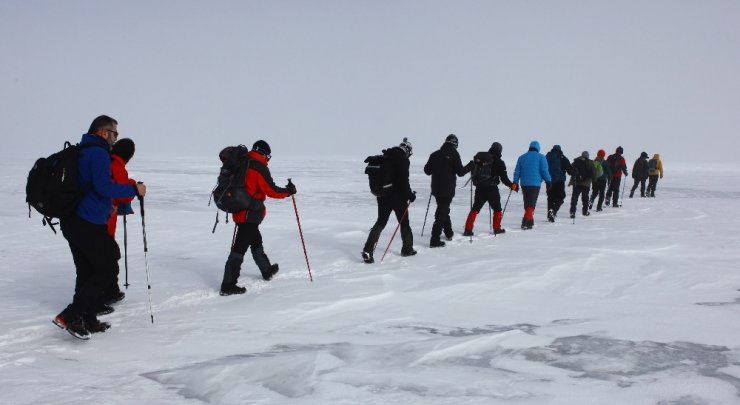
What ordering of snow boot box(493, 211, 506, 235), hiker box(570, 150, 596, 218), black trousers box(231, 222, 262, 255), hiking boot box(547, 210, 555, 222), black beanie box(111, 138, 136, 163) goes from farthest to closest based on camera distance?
hiker box(570, 150, 596, 218) → hiking boot box(547, 210, 555, 222) → snow boot box(493, 211, 506, 235) → black trousers box(231, 222, 262, 255) → black beanie box(111, 138, 136, 163)

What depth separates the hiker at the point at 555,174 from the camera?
40.9 ft

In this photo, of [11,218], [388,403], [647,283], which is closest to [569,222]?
[647,283]

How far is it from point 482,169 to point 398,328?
19.2ft

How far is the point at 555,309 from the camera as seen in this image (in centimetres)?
501

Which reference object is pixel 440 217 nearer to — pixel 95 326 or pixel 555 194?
pixel 555 194

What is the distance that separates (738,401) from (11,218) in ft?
43.8

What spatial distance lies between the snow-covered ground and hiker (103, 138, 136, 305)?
282 mm

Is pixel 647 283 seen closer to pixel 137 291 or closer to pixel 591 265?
pixel 591 265

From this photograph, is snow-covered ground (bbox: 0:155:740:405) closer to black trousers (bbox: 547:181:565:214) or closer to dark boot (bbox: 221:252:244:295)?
dark boot (bbox: 221:252:244:295)

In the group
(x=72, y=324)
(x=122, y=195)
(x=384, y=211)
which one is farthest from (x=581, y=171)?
(x=72, y=324)

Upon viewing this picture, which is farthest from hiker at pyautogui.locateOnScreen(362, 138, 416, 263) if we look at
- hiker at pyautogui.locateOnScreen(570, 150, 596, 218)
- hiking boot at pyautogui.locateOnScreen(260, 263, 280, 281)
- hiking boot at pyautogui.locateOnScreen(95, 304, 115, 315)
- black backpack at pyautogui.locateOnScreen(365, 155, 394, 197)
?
hiker at pyautogui.locateOnScreen(570, 150, 596, 218)

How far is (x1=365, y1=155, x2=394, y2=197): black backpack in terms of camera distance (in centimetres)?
767

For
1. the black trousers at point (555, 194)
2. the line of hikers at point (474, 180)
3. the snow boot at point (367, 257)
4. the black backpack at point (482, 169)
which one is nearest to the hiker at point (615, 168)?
the line of hikers at point (474, 180)

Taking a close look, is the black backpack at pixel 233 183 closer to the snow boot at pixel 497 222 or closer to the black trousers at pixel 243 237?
the black trousers at pixel 243 237
